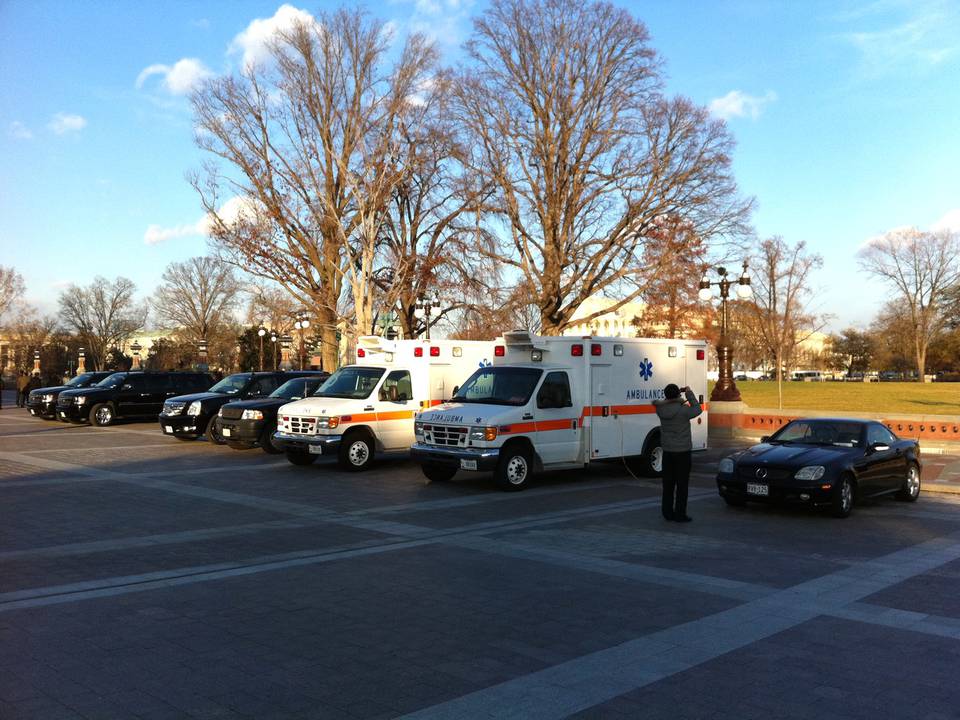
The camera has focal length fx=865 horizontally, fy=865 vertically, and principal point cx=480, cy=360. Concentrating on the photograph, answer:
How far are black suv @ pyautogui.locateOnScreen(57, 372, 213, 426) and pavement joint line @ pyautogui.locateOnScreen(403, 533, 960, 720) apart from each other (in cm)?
2489

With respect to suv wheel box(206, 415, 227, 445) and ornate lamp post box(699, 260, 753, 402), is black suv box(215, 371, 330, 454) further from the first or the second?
ornate lamp post box(699, 260, 753, 402)

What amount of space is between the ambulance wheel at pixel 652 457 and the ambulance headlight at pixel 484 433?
398 centimetres

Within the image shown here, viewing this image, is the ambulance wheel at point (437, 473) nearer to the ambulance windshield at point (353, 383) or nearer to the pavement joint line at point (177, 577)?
the ambulance windshield at point (353, 383)

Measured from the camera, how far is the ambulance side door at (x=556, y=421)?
49.8 ft

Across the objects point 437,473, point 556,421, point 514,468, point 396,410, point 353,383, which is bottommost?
point 437,473

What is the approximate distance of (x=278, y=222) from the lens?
120 feet

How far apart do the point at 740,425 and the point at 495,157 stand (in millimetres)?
14469

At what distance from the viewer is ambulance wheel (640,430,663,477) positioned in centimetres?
1697

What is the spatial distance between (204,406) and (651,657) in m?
18.9

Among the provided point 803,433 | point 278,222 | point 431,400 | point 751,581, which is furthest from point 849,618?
point 278,222

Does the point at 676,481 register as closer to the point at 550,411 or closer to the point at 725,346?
the point at 550,411

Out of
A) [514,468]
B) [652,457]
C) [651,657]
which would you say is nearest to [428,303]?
[652,457]

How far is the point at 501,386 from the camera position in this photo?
51.3ft

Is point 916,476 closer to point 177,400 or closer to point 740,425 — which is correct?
point 740,425
